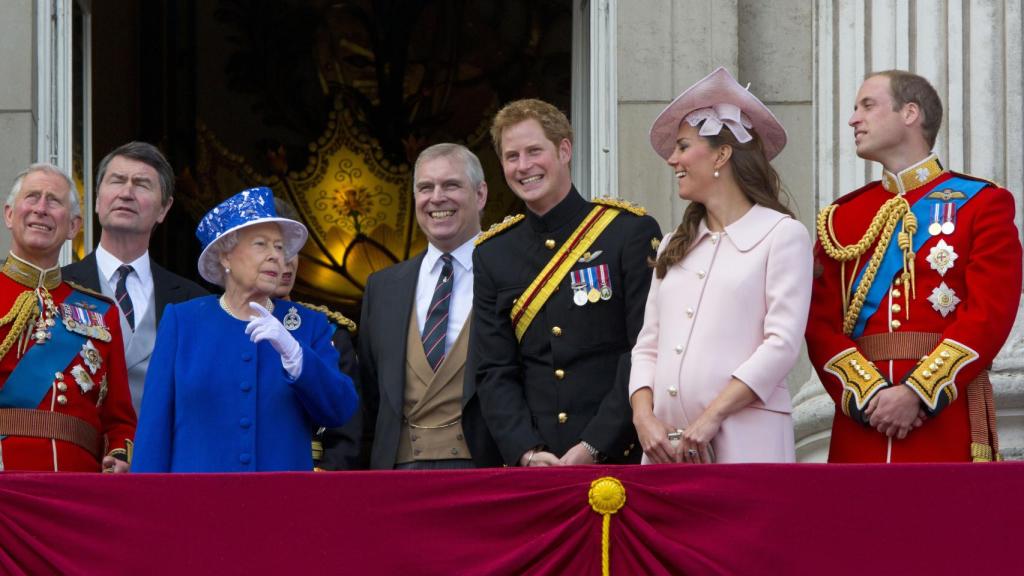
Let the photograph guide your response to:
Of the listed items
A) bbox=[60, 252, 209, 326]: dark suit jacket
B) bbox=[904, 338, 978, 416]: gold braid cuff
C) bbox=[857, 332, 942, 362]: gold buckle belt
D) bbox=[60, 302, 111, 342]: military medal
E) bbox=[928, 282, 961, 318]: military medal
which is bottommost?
bbox=[904, 338, 978, 416]: gold braid cuff

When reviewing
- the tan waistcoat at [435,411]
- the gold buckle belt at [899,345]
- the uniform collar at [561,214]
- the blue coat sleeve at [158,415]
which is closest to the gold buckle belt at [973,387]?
the gold buckle belt at [899,345]

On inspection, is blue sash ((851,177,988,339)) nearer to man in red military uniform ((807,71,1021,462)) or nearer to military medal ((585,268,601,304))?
man in red military uniform ((807,71,1021,462))

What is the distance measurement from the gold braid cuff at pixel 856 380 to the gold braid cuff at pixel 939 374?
0.32 ft

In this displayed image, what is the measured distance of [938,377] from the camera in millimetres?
5199

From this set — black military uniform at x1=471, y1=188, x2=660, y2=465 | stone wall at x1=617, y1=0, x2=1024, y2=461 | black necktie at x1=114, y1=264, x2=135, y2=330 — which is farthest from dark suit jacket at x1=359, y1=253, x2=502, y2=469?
stone wall at x1=617, y1=0, x2=1024, y2=461

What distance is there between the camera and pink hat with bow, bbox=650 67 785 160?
546cm

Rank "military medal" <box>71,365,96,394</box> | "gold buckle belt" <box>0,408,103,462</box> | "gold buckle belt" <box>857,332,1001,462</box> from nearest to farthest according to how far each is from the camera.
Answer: "gold buckle belt" <box>857,332,1001,462</box>, "gold buckle belt" <box>0,408,103,462</box>, "military medal" <box>71,365,96,394</box>

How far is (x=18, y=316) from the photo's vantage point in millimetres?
5781

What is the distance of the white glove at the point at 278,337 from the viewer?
5.23 metres

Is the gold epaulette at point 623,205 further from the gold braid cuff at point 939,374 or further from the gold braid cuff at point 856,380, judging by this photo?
the gold braid cuff at point 939,374

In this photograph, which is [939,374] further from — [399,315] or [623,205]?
[399,315]

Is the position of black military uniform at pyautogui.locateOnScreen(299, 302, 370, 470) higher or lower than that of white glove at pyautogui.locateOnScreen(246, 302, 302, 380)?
lower

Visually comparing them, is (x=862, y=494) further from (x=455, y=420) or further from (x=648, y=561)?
(x=455, y=420)

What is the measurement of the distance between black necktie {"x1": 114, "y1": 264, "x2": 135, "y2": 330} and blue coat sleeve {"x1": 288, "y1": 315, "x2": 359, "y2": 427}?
1192mm
